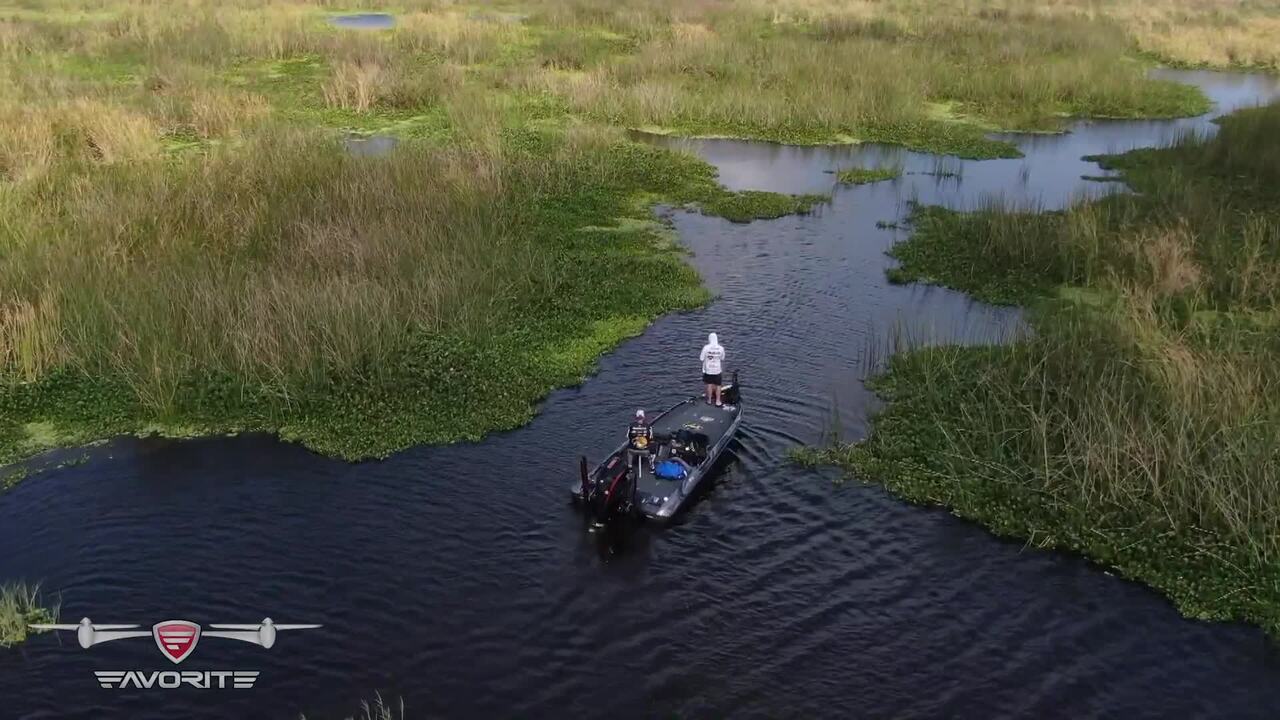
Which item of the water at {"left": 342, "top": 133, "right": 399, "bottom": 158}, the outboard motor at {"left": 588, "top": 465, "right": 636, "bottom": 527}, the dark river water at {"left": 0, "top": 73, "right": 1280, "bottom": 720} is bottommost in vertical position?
the dark river water at {"left": 0, "top": 73, "right": 1280, "bottom": 720}

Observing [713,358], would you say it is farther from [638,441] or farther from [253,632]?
[253,632]

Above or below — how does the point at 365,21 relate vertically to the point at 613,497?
above

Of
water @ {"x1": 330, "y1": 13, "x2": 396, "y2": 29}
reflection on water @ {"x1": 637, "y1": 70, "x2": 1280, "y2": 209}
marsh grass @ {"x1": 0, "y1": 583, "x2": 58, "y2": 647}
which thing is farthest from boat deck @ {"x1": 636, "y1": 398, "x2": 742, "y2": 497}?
water @ {"x1": 330, "y1": 13, "x2": 396, "y2": 29}

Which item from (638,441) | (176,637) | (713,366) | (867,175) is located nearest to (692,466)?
(638,441)

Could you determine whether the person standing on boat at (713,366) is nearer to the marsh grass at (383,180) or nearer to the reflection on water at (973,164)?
the marsh grass at (383,180)

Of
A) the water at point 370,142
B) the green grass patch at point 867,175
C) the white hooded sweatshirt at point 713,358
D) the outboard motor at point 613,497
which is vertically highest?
the water at point 370,142

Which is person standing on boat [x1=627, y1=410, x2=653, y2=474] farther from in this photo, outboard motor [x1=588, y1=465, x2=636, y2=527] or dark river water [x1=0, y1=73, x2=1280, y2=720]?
dark river water [x1=0, y1=73, x2=1280, y2=720]

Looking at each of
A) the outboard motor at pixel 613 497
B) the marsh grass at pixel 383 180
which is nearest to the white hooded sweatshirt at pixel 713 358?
the outboard motor at pixel 613 497
